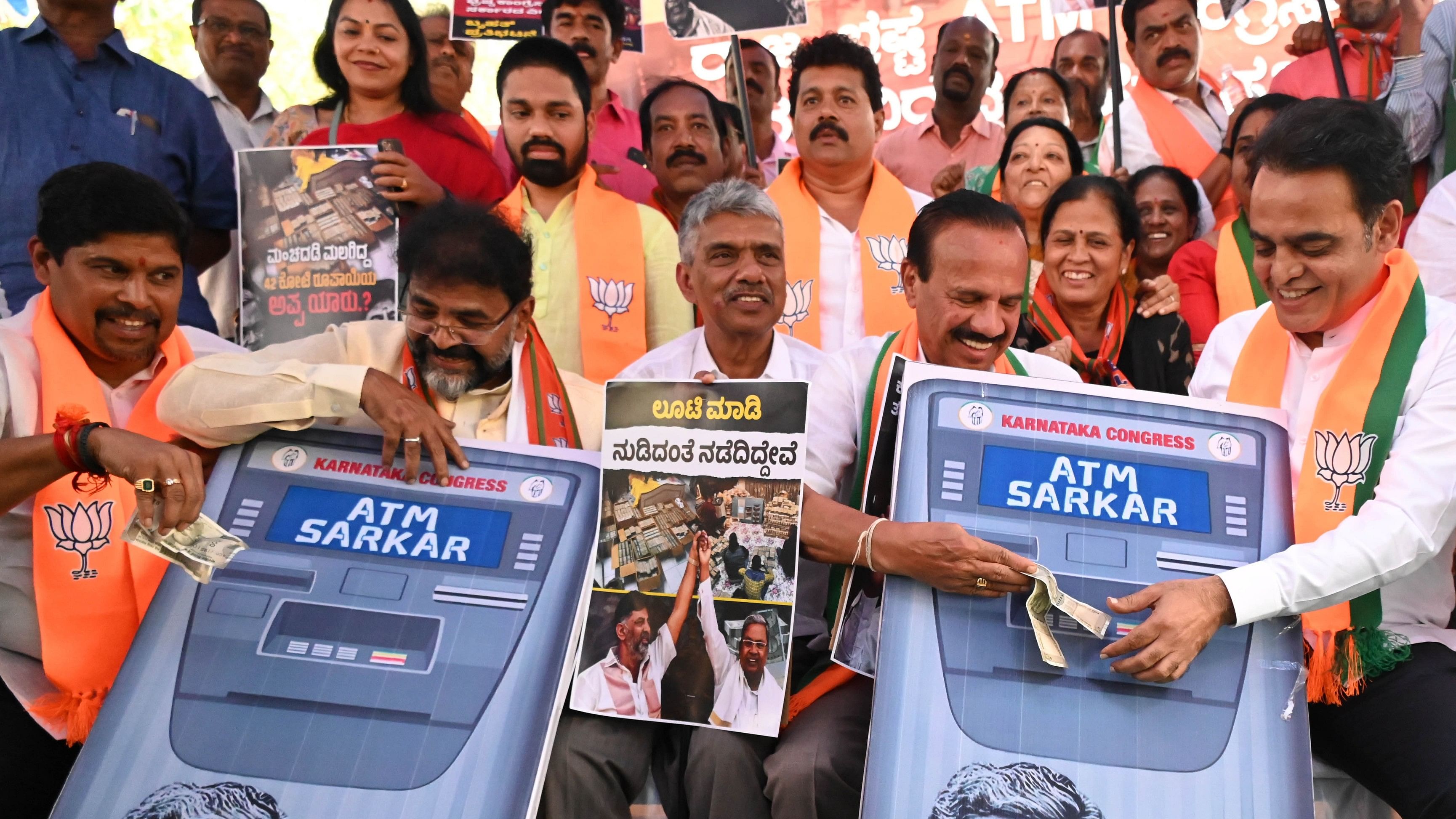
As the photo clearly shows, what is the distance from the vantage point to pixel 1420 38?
220 inches

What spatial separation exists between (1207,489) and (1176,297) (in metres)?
2.05

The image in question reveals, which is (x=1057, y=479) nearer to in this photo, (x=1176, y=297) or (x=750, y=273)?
(x=750, y=273)

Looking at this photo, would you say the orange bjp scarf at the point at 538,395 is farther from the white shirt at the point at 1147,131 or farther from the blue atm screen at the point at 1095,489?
the white shirt at the point at 1147,131

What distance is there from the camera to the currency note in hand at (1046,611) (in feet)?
9.13

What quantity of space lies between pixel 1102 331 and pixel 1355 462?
1700mm

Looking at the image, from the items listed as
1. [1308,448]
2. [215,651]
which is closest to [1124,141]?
[1308,448]

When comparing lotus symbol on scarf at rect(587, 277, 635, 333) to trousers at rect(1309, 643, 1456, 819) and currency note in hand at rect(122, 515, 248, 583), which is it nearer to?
currency note in hand at rect(122, 515, 248, 583)

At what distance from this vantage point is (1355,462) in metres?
3.18

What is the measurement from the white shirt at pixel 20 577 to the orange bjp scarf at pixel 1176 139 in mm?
4425

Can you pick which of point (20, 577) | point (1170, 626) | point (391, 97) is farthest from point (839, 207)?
point (20, 577)

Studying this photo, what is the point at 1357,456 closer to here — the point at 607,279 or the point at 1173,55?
the point at 607,279

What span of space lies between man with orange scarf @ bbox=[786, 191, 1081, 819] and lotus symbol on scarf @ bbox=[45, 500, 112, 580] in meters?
1.82

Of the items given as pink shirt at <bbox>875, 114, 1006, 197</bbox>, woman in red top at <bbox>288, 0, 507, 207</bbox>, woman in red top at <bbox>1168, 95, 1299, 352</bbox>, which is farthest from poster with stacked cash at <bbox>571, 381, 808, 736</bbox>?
pink shirt at <bbox>875, 114, 1006, 197</bbox>

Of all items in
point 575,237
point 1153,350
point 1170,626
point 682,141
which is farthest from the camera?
point 682,141
